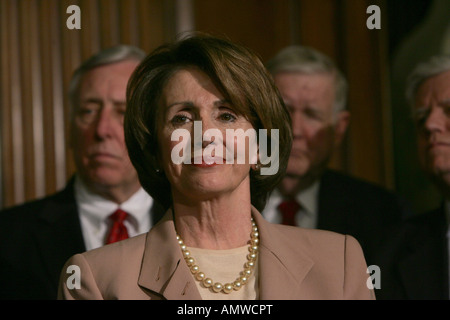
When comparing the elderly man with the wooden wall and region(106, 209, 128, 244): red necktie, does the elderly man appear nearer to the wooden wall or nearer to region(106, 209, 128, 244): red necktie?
the wooden wall

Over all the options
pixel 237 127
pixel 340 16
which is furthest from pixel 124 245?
pixel 340 16

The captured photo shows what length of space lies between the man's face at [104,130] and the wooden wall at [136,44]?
176 millimetres

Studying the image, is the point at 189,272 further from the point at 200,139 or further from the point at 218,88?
the point at 218,88

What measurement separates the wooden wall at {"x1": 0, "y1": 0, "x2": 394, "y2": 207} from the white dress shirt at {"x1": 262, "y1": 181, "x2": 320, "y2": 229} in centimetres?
14

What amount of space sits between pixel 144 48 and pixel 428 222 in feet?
3.37

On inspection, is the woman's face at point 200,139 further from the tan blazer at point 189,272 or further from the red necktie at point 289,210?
the red necktie at point 289,210

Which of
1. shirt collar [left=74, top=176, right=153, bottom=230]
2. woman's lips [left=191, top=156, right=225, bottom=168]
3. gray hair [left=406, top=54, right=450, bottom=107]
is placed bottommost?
shirt collar [left=74, top=176, right=153, bottom=230]

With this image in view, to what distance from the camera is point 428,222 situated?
6.46 ft

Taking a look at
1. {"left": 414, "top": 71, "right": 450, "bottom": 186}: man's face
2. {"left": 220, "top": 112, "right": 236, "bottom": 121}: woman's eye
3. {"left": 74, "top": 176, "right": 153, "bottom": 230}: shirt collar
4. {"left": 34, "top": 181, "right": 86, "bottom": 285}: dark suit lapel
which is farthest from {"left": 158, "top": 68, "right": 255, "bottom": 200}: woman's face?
{"left": 414, "top": 71, "right": 450, "bottom": 186}: man's face

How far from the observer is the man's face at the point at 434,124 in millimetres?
1939

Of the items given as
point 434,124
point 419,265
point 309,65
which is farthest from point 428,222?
point 309,65

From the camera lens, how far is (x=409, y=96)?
6.73ft

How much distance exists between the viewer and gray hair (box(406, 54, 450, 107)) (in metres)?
2.00

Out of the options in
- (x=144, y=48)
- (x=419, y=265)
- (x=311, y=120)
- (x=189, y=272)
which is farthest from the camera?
(x=144, y=48)
